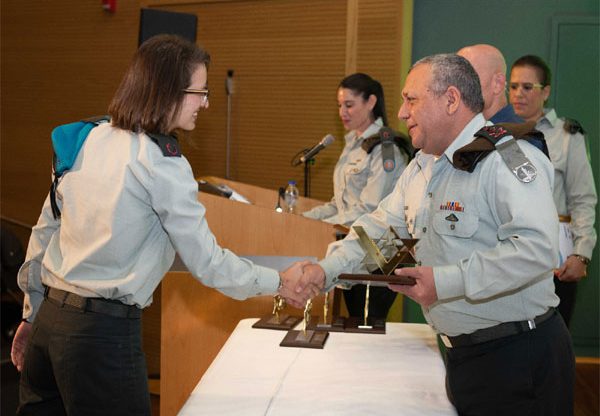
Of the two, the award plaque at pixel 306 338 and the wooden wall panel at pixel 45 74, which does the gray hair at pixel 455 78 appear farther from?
the wooden wall panel at pixel 45 74

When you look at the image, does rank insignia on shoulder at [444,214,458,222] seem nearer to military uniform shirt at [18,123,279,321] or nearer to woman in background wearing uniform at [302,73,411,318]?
military uniform shirt at [18,123,279,321]

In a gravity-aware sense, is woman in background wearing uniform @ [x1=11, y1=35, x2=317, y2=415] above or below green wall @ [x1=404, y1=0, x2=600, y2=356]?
below

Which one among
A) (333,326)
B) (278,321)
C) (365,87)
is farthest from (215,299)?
(365,87)

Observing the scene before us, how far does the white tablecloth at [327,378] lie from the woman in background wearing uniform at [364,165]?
97cm

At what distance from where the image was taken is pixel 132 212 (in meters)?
1.71

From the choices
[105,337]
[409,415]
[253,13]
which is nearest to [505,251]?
[409,415]

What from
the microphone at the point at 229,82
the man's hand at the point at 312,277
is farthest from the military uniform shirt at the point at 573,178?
the microphone at the point at 229,82

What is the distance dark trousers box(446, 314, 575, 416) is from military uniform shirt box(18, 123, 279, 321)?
809 mm

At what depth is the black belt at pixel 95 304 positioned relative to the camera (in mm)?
1715

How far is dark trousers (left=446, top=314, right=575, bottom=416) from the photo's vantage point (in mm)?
1788

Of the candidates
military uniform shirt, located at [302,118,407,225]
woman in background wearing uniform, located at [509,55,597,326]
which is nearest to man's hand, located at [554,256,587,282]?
woman in background wearing uniform, located at [509,55,597,326]

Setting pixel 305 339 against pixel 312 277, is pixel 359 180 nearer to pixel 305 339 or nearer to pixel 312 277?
pixel 312 277

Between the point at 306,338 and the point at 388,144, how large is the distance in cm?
147

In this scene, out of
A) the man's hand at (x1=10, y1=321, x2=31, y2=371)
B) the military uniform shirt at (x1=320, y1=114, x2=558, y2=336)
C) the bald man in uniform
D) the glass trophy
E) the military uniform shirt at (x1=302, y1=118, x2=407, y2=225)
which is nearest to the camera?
the military uniform shirt at (x1=320, y1=114, x2=558, y2=336)
